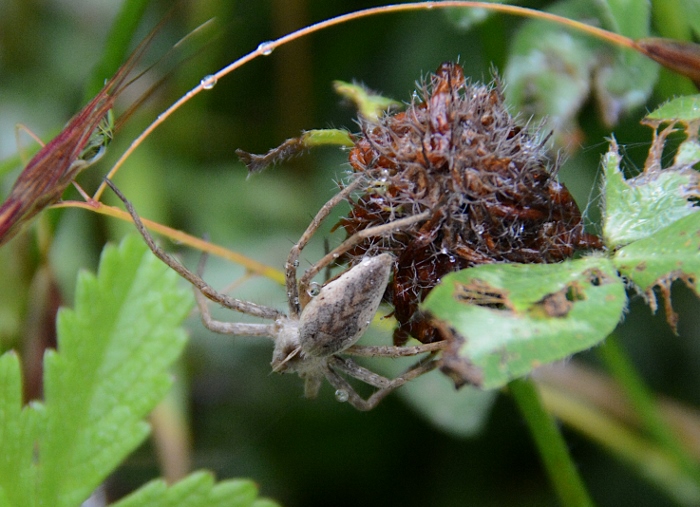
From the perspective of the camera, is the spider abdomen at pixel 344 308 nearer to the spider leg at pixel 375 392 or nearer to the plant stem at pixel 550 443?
the spider leg at pixel 375 392

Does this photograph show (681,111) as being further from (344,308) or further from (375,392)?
(375,392)

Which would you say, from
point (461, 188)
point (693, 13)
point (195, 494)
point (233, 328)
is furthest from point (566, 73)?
point (195, 494)

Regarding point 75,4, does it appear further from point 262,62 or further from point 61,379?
point 61,379

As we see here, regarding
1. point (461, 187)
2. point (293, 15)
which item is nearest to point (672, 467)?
point (461, 187)

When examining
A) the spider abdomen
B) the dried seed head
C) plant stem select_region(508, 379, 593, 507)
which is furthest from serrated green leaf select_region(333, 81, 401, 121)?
plant stem select_region(508, 379, 593, 507)

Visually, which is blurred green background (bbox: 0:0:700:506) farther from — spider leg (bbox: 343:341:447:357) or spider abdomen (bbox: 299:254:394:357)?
spider abdomen (bbox: 299:254:394:357)
